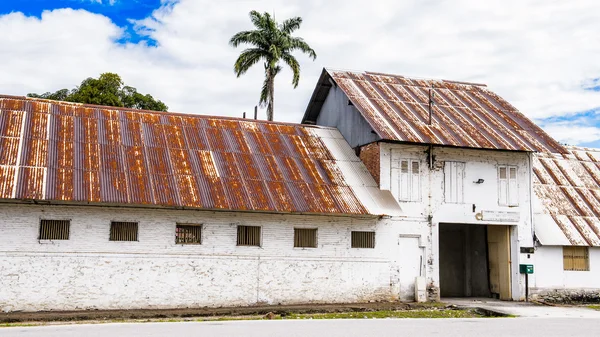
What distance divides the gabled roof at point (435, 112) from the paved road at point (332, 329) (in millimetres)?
7857

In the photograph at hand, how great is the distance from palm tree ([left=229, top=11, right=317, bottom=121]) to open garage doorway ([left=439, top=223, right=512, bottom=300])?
16.4 m

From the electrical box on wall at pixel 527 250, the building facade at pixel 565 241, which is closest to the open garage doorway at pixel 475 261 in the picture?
the electrical box on wall at pixel 527 250

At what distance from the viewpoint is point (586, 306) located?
22.3m

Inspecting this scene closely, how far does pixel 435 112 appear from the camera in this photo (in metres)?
24.9

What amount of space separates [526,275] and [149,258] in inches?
530

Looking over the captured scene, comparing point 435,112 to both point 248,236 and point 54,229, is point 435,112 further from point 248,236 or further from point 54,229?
point 54,229

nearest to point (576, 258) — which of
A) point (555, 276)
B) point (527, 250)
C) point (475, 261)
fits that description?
point (555, 276)

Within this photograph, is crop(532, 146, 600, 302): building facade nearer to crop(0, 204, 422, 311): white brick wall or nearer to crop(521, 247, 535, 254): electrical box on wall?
A: crop(521, 247, 535, 254): electrical box on wall

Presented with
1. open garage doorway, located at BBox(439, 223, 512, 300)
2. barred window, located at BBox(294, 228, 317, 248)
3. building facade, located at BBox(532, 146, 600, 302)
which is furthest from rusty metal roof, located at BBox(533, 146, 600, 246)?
barred window, located at BBox(294, 228, 317, 248)

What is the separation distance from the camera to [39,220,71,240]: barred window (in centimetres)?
1745

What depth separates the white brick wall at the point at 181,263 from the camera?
675 inches

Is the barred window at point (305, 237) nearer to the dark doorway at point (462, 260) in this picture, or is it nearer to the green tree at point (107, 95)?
the dark doorway at point (462, 260)

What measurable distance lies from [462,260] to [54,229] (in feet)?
53.7

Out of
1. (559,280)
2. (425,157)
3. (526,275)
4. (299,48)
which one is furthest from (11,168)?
(299,48)
